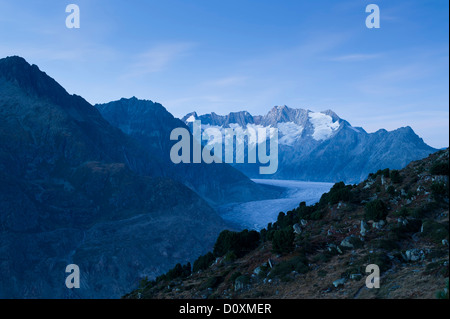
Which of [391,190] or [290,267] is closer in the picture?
[290,267]

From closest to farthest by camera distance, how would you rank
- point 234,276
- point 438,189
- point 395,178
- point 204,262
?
point 234,276 → point 438,189 → point 395,178 → point 204,262

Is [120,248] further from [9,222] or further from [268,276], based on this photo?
[268,276]

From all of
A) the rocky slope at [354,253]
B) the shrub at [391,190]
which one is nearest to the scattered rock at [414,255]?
the rocky slope at [354,253]

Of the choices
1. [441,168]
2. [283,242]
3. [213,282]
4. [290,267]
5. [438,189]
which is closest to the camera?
[290,267]

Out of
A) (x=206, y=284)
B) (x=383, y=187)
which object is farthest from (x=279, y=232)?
(x=383, y=187)

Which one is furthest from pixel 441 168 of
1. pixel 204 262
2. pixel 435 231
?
pixel 204 262

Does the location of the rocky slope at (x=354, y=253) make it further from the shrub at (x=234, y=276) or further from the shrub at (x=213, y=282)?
the shrub at (x=213, y=282)

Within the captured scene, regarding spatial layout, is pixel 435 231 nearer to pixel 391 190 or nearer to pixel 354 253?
pixel 354 253

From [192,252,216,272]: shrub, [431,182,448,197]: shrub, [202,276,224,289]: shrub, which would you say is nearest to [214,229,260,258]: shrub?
[192,252,216,272]: shrub

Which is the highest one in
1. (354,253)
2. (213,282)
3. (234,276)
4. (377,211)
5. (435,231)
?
(377,211)
